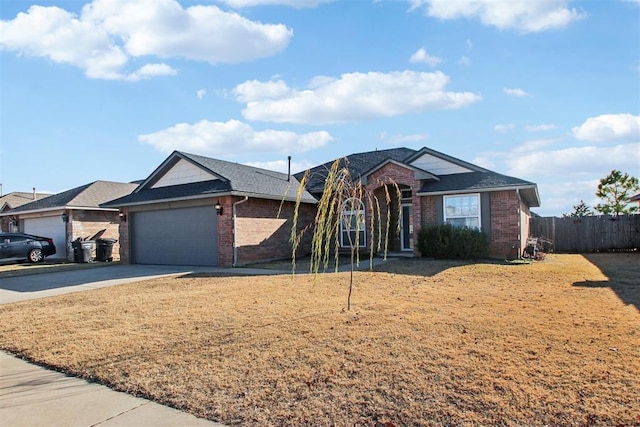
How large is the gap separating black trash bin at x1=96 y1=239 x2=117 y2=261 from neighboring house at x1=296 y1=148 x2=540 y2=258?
37.6 ft

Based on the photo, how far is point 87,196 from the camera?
72.9 feet

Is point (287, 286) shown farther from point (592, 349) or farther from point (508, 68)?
point (508, 68)

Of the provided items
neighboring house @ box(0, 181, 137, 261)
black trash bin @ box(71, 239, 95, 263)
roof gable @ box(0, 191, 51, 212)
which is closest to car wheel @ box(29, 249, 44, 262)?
neighboring house @ box(0, 181, 137, 261)

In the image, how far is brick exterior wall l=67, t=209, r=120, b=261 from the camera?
69.1 ft

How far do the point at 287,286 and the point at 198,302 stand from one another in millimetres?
2253

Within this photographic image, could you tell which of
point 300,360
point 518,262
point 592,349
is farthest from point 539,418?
point 518,262

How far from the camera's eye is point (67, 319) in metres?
6.95

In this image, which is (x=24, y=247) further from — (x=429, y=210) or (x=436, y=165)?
(x=436, y=165)

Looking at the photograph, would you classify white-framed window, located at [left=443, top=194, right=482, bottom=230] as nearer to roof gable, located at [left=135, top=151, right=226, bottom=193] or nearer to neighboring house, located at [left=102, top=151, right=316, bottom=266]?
neighboring house, located at [left=102, top=151, right=316, bottom=266]

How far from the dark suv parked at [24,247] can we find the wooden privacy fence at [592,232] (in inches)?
956

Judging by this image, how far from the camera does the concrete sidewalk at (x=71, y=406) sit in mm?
3453

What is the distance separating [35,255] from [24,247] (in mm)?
594

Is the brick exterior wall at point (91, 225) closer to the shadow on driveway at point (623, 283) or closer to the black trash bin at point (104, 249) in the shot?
the black trash bin at point (104, 249)

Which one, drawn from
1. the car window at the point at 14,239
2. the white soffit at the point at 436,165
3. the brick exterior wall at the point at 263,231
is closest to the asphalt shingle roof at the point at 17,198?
the car window at the point at 14,239
